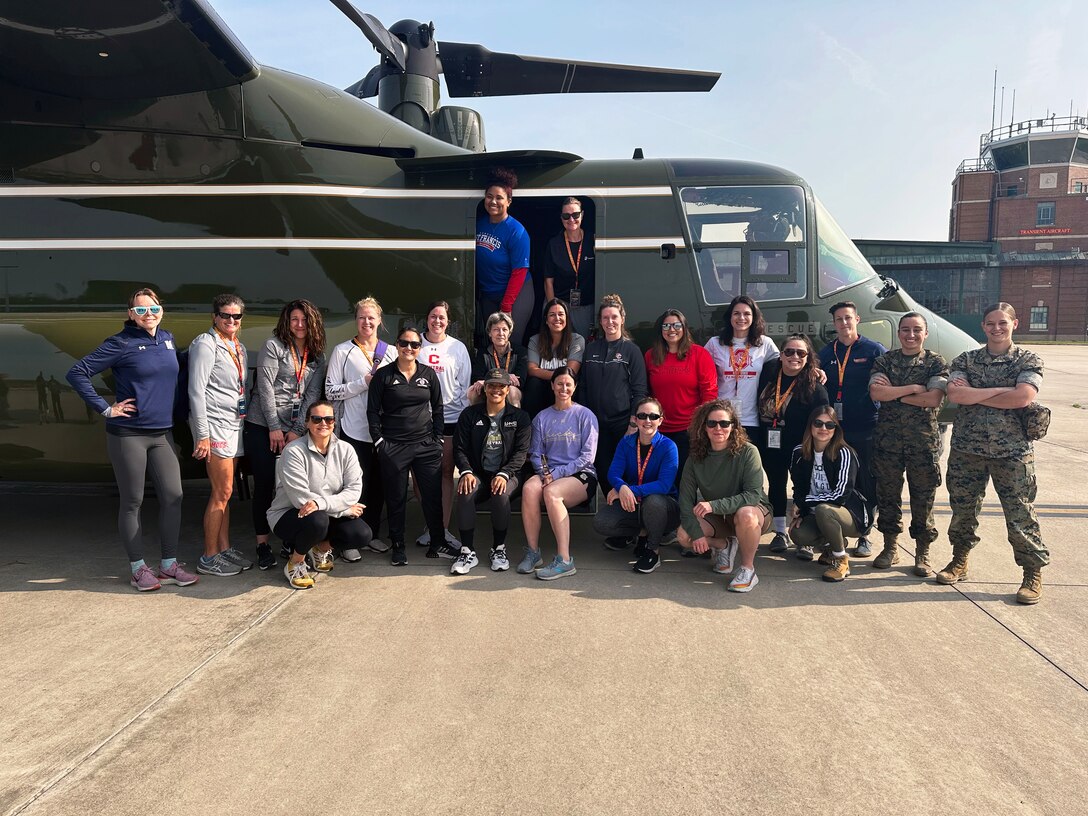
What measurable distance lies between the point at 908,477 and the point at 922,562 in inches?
23.3

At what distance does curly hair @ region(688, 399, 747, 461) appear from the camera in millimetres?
4594

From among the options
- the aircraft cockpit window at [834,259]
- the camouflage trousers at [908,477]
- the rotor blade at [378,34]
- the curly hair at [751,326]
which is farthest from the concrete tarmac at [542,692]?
the rotor blade at [378,34]

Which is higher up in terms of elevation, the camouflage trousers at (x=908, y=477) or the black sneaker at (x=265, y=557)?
the camouflage trousers at (x=908, y=477)

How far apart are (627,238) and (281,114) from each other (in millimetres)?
2859

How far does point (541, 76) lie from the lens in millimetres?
7332

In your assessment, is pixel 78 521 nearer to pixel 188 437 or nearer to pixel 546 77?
pixel 188 437

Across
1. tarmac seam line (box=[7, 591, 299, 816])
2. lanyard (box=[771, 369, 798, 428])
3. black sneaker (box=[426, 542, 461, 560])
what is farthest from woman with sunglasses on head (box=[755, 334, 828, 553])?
tarmac seam line (box=[7, 591, 299, 816])

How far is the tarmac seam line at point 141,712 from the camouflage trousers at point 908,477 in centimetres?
410

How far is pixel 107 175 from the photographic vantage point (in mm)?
5145

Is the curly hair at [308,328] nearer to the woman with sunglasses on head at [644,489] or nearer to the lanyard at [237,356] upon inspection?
the lanyard at [237,356]

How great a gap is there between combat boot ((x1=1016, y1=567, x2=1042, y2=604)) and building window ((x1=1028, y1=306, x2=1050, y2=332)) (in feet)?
215

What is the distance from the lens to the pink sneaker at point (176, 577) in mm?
4445

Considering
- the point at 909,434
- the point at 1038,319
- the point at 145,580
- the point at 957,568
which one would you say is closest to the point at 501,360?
the point at 145,580

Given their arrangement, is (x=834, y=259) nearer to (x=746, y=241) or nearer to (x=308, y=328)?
(x=746, y=241)
